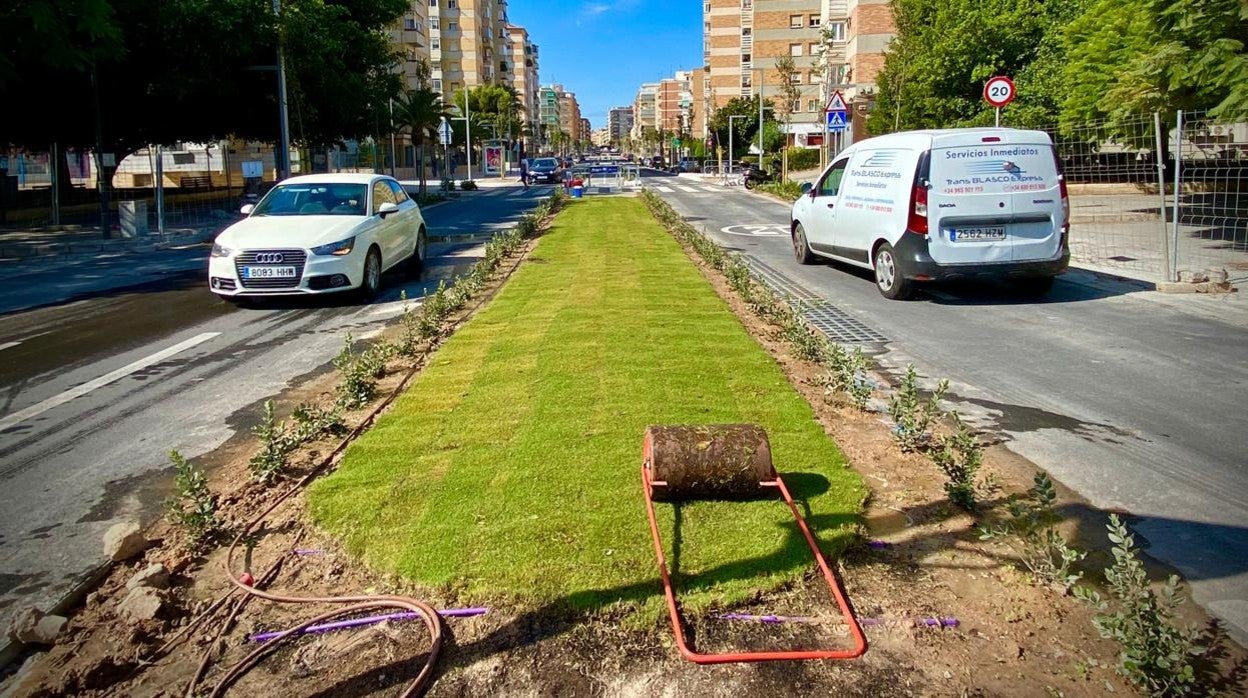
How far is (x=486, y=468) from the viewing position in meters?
4.65

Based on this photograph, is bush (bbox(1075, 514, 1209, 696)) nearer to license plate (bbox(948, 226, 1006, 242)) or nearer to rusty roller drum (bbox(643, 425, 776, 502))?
rusty roller drum (bbox(643, 425, 776, 502))

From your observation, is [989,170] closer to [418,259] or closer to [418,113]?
[418,259]

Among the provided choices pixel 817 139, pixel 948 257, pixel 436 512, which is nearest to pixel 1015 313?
pixel 948 257

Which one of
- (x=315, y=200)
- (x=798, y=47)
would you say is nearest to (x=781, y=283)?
(x=315, y=200)

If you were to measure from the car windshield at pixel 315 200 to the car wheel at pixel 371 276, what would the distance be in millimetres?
627

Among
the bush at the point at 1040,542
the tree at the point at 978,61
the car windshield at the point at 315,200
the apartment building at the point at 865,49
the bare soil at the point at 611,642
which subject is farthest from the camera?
the apartment building at the point at 865,49

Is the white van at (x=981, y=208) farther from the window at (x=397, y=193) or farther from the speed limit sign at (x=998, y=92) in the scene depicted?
the window at (x=397, y=193)

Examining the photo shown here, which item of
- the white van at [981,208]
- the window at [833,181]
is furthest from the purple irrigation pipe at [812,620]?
the window at [833,181]

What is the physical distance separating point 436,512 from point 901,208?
792 centimetres

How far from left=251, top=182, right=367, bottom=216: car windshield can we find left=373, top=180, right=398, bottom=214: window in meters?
0.19

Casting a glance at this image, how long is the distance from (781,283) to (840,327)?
10.1ft

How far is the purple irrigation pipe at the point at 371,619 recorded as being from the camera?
3252 millimetres

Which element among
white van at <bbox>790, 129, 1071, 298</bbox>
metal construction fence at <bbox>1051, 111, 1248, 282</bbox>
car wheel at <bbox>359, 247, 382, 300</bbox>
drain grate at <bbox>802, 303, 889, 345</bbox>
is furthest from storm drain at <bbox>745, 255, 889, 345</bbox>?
car wheel at <bbox>359, 247, 382, 300</bbox>

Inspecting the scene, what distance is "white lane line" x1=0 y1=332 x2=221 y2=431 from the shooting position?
246 inches
